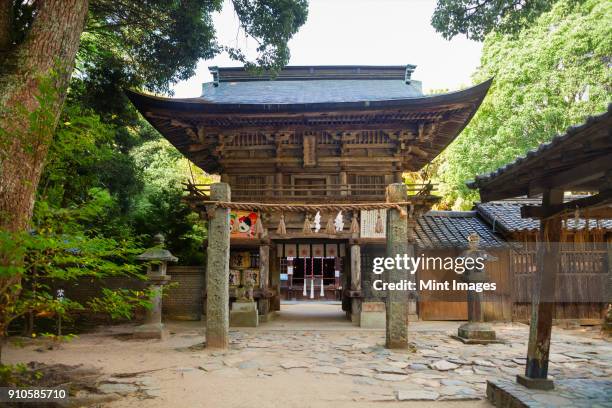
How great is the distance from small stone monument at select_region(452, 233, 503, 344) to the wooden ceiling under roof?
13.5 feet

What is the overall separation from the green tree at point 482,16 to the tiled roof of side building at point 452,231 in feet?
24.1

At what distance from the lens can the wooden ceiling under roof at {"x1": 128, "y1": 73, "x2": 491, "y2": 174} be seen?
11.7 metres

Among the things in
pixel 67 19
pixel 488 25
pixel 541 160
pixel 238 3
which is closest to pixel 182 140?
pixel 238 3

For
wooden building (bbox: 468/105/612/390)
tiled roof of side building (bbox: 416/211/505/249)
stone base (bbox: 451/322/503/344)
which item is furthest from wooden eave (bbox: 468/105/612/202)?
tiled roof of side building (bbox: 416/211/505/249)

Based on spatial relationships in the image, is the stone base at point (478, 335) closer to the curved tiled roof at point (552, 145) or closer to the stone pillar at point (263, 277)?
the curved tiled roof at point (552, 145)

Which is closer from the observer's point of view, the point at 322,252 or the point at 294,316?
the point at 322,252

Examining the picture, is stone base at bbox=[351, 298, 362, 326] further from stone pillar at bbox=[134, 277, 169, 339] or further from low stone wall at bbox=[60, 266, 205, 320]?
stone pillar at bbox=[134, 277, 169, 339]

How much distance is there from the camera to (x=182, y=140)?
1398 cm

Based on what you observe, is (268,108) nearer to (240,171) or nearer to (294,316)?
(240,171)

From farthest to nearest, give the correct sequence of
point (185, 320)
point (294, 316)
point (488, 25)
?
1. point (294, 316)
2. point (185, 320)
3. point (488, 25)

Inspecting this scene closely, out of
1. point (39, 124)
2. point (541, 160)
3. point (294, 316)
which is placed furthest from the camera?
point (294, 316)

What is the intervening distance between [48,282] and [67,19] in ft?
31.9

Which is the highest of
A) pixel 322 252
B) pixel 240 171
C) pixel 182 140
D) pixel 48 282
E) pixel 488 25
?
pixel 488 25

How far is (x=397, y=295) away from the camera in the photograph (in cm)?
860
